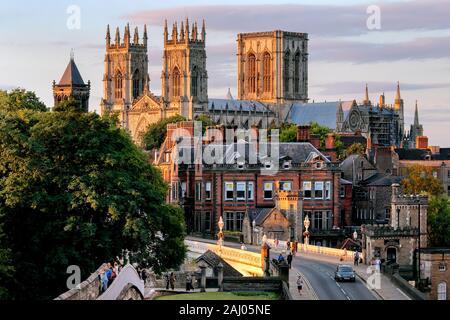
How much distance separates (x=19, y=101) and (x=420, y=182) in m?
55.2

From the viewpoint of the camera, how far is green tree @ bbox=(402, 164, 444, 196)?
114m

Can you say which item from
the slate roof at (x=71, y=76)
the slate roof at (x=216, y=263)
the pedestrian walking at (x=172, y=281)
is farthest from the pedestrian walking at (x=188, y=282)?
the slate roof at (x=71, y=76)

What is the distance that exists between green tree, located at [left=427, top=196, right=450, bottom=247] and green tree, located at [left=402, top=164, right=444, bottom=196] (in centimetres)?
1127

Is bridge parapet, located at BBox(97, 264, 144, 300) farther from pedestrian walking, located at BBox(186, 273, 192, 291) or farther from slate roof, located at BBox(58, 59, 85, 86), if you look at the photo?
slate roof, located at BBox(58, 59, 85, 86)

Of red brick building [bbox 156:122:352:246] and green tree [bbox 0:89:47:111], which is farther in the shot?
red brick building [bbox 156:122:352:246]

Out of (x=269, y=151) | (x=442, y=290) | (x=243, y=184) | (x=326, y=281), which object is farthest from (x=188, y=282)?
(x=269, y=151)

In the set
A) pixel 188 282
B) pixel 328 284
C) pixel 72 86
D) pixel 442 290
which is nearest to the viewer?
pixel 188 282

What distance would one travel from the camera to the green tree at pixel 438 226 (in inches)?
3812

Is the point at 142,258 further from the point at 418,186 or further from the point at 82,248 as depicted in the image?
the point at 418,186

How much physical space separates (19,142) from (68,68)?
92.5 meters

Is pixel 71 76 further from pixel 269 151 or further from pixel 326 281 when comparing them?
pixel 326 281

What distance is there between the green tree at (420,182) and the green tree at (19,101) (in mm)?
38579

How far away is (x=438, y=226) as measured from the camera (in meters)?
97.6

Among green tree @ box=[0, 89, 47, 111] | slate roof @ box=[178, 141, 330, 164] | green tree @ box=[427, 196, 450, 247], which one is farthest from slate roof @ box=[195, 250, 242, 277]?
green tree @ box=[427, 196, 450, 247]
